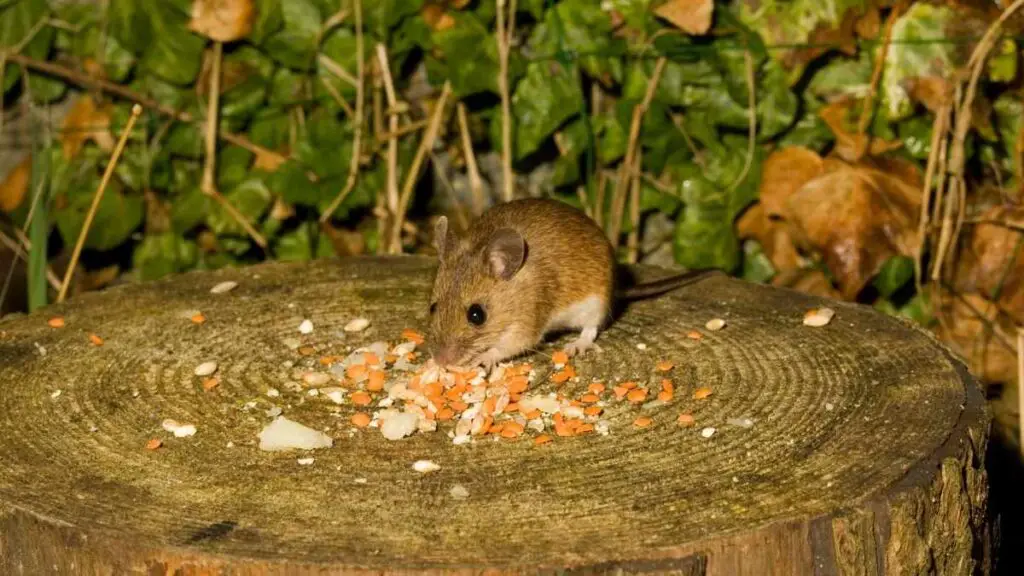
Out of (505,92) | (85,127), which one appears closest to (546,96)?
(505,92)

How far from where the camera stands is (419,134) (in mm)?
5742

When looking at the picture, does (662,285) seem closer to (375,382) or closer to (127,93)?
(375,382)

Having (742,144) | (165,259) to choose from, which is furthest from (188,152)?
(742,144)

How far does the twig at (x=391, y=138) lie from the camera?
5484 millimetres

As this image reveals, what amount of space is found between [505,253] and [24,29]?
2.83 metres

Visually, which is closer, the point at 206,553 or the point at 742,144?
the point at 206,553

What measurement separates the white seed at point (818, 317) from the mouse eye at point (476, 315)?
90cm

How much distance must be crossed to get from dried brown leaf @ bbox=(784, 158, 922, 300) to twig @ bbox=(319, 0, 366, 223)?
1.72 m

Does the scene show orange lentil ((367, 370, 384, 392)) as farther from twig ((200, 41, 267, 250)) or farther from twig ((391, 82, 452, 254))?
twig ((200, 41, 267, 250))

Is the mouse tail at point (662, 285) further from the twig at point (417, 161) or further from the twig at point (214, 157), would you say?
the twig at point (214, 157)

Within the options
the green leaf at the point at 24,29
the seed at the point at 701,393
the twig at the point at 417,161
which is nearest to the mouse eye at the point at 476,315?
the seed at the point at 701,393

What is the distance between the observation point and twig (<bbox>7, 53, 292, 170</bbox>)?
5594mm

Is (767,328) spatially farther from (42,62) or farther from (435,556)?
(42,62)

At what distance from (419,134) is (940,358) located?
278 cm
